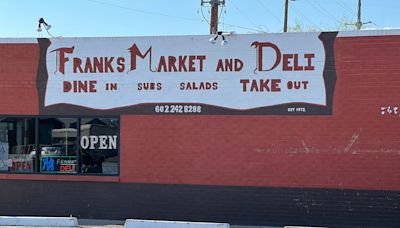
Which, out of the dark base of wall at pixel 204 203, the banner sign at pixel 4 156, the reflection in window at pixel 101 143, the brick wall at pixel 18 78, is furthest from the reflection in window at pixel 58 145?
the banner sign at pixel 4 156

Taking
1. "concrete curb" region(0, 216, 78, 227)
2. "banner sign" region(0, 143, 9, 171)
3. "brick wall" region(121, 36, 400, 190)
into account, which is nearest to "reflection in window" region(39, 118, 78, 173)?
"banner sign" region(0, 143, 9, 171)

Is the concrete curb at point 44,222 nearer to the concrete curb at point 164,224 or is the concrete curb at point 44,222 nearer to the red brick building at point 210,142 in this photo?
the red brick building at point 210,142

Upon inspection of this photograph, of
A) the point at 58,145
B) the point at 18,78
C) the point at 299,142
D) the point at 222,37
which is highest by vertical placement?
the point at 222,37

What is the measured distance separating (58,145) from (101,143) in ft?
3.25

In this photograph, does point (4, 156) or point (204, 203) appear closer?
point (204, 203)

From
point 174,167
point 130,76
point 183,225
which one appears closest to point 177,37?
point 130,76

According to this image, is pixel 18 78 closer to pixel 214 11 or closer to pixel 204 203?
pixel 204 203

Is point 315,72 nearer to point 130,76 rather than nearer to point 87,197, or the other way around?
point 130,76

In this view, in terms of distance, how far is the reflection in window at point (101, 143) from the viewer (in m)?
11.1

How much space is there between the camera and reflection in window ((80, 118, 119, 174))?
Result: 1112 cm

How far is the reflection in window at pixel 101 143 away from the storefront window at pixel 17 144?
48.3 inches

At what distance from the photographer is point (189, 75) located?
1075 cm

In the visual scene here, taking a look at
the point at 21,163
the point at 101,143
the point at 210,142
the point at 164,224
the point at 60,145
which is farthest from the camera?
the point at 21,163

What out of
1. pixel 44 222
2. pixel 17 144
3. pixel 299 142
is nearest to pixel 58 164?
pixel 17 144
